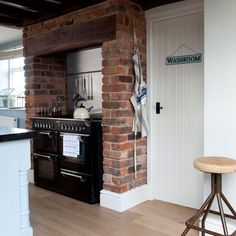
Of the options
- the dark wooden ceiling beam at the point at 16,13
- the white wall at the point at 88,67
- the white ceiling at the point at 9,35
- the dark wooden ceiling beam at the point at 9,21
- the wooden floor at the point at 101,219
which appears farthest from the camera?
the white ceiling at the point at 9,35

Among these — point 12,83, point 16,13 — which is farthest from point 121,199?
point 12,83

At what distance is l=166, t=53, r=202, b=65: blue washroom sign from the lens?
301 centimetres

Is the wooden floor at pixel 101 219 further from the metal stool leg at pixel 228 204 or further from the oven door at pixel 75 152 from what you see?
the metal stool leg at pixel 228 204

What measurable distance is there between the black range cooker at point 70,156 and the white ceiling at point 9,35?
1877mm

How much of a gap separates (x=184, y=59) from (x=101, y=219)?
5.90 feet

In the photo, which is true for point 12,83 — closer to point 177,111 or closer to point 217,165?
point 177,111

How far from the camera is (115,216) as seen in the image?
9.63ft

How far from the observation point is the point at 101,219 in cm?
286

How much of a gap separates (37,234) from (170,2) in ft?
8.27

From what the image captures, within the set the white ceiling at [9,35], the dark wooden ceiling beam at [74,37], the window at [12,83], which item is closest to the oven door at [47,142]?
the dark wooden ceiling beam at [74,37]

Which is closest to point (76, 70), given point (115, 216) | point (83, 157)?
point (83, 157)

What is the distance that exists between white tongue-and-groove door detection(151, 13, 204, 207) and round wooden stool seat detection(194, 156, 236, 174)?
3.03 ft

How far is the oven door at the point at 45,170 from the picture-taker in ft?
12.1

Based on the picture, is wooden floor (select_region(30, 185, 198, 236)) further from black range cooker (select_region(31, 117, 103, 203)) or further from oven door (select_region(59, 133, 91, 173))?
oven door (select_region(59, 133, 91, 173))
